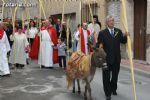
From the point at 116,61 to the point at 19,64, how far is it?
7.30 meters

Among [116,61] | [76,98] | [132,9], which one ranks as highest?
[132,9]

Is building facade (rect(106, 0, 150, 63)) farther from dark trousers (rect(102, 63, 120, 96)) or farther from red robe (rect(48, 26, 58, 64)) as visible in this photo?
dark trousers (rect(102, 63, 120, 96))

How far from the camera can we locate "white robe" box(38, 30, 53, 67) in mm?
15913

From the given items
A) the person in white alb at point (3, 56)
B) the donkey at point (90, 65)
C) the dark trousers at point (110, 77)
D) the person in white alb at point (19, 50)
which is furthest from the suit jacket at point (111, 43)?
the person in white alb at point (19, 50)

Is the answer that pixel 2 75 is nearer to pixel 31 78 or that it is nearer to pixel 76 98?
pixel 31 78

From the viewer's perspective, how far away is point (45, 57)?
16.0 metres

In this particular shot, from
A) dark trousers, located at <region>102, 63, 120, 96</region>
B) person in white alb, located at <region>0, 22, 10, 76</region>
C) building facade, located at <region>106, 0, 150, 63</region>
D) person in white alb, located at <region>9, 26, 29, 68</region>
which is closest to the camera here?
dark trousers, located at <region>102, 63, 120, 96</region>

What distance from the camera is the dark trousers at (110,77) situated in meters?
9.54

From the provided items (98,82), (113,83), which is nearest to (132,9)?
(98,82)

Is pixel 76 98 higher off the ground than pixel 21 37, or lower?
lower

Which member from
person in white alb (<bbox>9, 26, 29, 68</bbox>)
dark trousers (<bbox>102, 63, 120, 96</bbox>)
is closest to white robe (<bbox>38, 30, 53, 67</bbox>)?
person in white alb (<bbox>9, 26, 29, 68</bbox>)

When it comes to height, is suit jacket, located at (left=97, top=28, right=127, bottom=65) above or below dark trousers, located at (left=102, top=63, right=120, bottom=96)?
above

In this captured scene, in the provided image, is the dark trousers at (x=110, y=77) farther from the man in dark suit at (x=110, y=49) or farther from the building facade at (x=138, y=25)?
the building facade at (x=138, y=25)

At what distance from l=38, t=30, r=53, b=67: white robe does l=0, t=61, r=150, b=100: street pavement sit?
916mm
